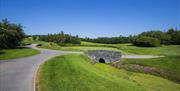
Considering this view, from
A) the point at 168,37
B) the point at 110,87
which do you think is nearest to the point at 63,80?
the point at 110,87

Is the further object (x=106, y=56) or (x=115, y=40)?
(x=115, y=40)

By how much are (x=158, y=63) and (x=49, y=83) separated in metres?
25.7

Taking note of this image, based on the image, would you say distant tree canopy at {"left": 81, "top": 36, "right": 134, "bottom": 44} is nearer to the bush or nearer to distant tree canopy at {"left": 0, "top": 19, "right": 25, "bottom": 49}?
the bush

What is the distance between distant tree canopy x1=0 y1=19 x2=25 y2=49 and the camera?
40.8m

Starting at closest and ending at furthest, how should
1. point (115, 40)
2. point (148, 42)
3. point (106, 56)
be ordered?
point (106, 56) < point (148, 42) < point (115, 40)

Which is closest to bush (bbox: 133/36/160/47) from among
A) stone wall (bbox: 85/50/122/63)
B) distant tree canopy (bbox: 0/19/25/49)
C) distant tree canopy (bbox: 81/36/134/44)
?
distant tree canopy (bbox: 81/36/134/44)

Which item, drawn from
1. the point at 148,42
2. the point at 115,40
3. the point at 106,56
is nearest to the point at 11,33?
the point at 106,56

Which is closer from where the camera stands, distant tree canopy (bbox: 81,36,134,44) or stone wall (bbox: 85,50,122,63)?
stone wall (bbox: 85,50,122,63)

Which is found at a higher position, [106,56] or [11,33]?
[11,33]

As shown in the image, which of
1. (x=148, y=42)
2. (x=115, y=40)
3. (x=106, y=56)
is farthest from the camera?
(x=115, y=40)

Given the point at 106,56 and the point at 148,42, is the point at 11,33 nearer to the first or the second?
the point at 106,56

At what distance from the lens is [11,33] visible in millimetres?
42844

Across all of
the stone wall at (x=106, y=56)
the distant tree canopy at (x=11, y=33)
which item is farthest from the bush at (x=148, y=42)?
the distant tree canopy at (x=11, y=33)

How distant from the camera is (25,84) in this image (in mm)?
15812
